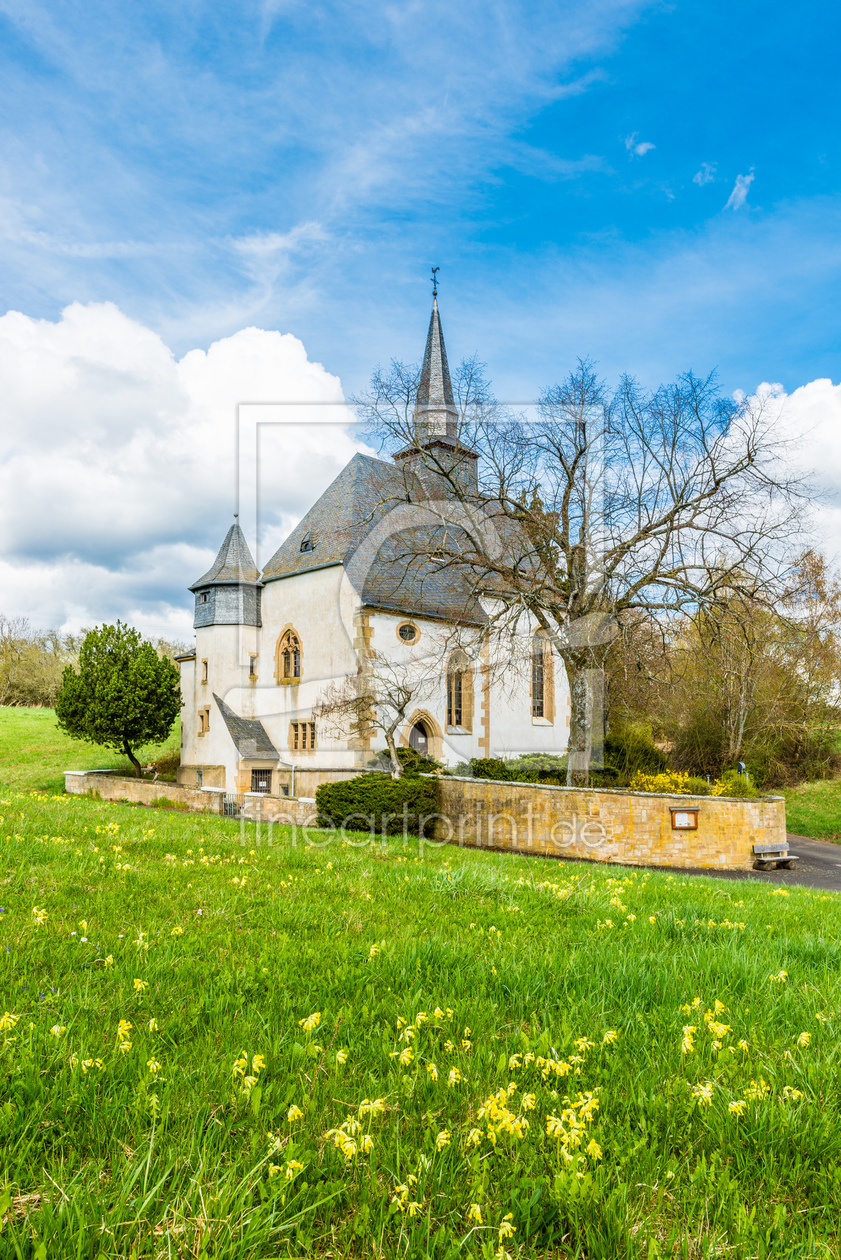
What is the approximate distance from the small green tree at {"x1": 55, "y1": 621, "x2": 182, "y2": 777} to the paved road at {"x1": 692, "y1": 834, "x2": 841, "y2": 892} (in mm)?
22818

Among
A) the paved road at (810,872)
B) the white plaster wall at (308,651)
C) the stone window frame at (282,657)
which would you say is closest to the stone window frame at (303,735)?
the white plaster wall at (308,651)

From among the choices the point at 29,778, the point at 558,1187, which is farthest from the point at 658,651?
the point at 29,778

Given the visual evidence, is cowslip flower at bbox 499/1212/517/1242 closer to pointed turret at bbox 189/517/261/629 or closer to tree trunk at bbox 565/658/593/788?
tree trunk at bbox 565/658/593/788

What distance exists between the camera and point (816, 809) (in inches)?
1025

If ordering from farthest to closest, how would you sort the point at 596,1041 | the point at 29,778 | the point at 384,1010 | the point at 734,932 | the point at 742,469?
the point at 29,778
the point at 742,469
the point at 734,932
the point at 384,1010
the point at 596,1041

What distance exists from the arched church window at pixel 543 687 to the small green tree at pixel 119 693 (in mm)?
16175

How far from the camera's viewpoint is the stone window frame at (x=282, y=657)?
93.8 ft

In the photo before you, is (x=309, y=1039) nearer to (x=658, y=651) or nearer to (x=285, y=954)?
(x=285, y=954)

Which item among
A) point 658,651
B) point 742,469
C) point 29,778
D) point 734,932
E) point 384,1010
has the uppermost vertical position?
point 742,469

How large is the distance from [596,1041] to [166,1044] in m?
1.74

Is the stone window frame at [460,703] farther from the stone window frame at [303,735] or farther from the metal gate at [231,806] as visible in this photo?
the metal gate at [231,806]

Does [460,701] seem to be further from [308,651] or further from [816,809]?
[816,809]

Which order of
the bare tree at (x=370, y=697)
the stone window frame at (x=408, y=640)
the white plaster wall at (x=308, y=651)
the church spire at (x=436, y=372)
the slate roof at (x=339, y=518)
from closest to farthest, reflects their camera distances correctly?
the bare tree at (x=370, y=697) < the white plaster wall at (x=308, y=651) < the stone window frame at (x=408, y=640) < the slate roof at (x=339, y=518) < the church spire at (x=436, y=372)

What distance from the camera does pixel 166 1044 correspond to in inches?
108
